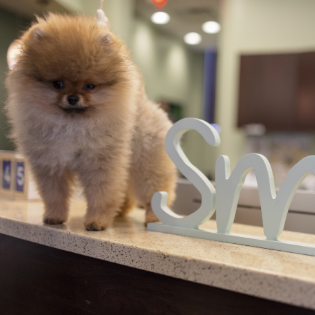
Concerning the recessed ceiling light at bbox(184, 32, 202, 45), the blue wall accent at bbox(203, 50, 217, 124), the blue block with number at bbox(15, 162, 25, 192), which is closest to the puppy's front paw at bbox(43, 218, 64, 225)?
the blue block with number at bbox(15, 162, 25, 192)

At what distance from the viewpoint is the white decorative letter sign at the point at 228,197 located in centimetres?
79

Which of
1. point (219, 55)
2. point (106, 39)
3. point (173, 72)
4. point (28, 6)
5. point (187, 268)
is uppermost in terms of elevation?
point (219, 55)

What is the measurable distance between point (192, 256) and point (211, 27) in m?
4.37

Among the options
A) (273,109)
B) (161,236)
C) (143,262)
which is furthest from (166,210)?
(273,109)

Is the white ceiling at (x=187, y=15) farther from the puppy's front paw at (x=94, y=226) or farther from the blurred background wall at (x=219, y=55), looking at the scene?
the puppy's front paw at (x=94, y=226)

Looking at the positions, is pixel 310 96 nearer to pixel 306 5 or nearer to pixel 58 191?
pixel 306 5

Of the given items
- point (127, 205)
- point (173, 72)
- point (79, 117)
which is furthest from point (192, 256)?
point (173, 72)

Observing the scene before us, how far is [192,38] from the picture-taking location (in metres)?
4.79

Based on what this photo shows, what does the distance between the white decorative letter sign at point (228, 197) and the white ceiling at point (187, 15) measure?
3.55 meters

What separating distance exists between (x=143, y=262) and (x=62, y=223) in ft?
1.20

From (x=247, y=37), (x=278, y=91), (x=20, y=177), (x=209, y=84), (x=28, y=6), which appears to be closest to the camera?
(x=20, y=177)

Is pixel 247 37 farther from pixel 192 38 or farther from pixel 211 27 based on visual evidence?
pixel 192 38

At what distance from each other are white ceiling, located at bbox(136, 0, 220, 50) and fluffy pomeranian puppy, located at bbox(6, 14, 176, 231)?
11.1 ft

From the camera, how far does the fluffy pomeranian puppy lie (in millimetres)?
842
